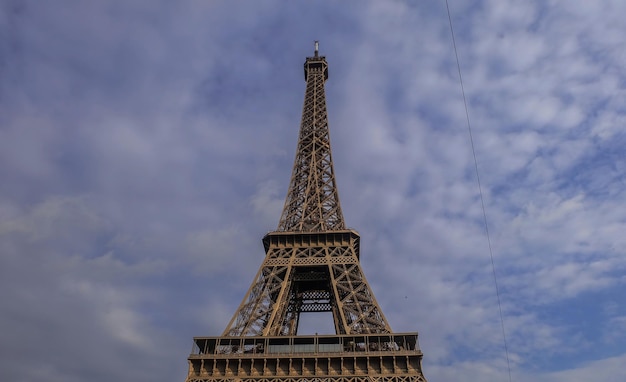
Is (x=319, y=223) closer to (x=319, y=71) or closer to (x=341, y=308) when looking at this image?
(x=341, y=308)

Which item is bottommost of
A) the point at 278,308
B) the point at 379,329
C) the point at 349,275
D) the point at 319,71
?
the point at 379,329

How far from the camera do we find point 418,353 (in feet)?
124

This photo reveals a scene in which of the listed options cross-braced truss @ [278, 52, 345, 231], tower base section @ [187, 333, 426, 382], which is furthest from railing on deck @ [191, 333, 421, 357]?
cross-braced truss @ [278, 52, 345, 231]

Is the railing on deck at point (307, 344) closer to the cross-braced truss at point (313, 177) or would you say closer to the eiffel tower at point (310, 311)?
the eiffel tower at point (310, 311)

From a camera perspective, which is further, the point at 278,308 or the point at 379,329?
the point at 278,308

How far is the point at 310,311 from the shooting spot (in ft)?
179

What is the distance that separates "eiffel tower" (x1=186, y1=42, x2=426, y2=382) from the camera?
3831 cm

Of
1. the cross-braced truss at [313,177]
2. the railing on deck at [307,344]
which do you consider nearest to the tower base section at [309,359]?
the railing on deck at [307,344]

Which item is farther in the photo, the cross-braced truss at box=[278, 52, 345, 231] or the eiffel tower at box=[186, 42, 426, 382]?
the cross-braced truss at box=[278, 52, 345, 231]

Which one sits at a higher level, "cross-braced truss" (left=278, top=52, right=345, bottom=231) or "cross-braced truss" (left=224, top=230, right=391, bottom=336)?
"cross-braced truss" (left=278, top=52, right=345, bottom=231)

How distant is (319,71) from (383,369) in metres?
50.3

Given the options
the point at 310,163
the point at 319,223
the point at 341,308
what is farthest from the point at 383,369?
the point at 310,163

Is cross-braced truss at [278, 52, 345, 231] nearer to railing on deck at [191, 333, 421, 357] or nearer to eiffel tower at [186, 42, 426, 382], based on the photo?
eiffel tower at [186, 42, 426, 382]

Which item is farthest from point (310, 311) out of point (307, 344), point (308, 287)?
point (307, 344)
